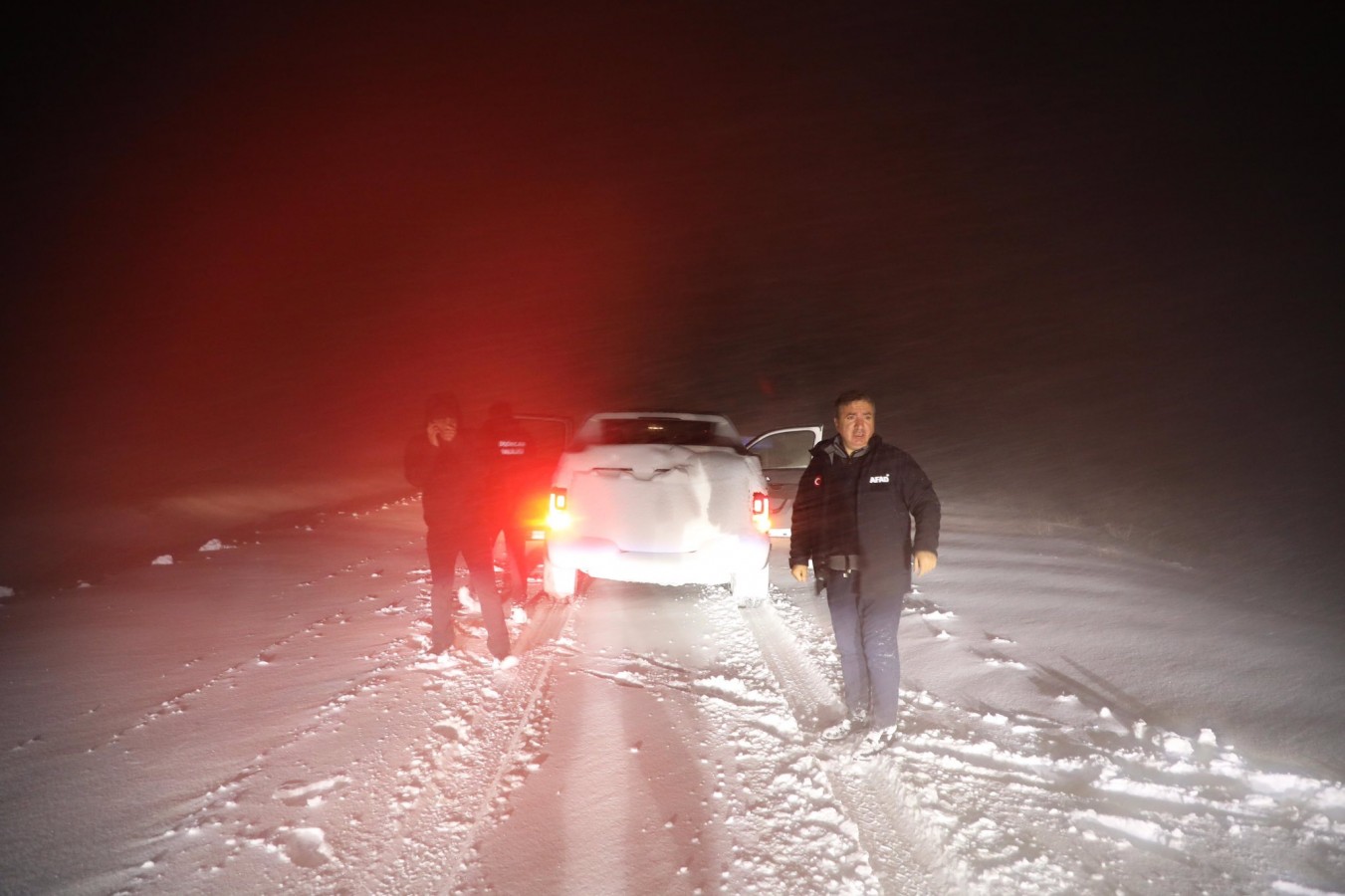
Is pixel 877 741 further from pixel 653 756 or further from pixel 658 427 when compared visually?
pixel 658 427

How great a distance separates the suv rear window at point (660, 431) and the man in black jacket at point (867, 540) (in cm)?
216

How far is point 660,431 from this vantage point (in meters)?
6.48

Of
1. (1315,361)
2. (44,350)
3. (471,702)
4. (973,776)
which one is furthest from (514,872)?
(1315,361)

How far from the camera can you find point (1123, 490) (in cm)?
1994

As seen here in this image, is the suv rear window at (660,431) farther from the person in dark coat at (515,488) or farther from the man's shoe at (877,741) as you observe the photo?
the man's shoe at (877,741)

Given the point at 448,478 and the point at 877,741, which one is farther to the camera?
the point at 448,478

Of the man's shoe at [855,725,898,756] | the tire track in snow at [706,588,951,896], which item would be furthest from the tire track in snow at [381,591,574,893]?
the man's shoe at [855,725,898,756]

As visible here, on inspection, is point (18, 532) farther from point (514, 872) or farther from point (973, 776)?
point (973, 776)

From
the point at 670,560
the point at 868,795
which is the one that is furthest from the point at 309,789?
the point at 670,560

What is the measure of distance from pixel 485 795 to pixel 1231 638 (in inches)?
222

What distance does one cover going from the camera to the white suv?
547cm

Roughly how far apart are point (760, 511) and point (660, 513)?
2.63 feet

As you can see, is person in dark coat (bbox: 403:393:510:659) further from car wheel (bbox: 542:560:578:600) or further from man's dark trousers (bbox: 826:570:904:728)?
man's dark trousers (bbox: 826:570:904:728)

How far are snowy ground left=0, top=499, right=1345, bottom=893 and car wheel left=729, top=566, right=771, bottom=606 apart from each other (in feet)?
0.62
